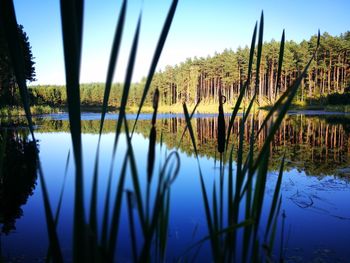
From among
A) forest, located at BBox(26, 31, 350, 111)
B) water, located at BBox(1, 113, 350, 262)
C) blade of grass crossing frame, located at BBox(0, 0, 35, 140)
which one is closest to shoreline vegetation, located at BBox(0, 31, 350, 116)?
forest, located at BBox(26, 31, 350, 111)

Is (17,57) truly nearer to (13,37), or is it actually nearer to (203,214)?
(13,37)

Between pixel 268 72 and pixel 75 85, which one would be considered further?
pixel 268 72

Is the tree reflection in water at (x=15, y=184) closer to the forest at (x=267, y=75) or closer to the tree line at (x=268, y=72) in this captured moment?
the forest at (x=267, y=75)

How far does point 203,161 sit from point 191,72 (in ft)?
250

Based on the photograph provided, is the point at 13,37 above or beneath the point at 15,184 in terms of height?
above

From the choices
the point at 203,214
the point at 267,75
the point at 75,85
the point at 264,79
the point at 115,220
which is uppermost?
A: the point at 267,75

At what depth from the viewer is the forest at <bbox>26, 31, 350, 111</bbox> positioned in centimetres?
5856

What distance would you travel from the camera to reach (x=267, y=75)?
72250mm

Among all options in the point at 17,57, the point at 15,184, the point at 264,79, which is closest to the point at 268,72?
the point at 264,79

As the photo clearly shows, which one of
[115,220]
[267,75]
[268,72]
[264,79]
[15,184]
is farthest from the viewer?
[264,79]

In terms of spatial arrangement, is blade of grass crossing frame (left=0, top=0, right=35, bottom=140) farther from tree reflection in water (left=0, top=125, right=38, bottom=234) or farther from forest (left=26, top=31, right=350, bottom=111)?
forest (left=26, top=31, right=350, bottom=111)

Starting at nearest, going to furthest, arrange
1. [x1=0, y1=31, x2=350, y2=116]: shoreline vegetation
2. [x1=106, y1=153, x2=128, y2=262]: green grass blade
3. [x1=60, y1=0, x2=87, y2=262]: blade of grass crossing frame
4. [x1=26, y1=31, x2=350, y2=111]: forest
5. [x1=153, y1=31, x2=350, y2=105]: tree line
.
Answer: [x1=60, y1=0, x2=87, y2=262]: blade of grass crossing frame, [x1=106, y1=153, x2=128, y2=262]: green grass blade, [x1=0, y1=31, x2=350, y2=116]: shoreline vegetation, [x1=26, y1=31, x2=350, y2=111]: forest, [x1=153, y1=31, x2=350, y2=105]: tree line

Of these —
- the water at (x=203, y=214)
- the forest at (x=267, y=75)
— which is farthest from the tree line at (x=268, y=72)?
the water at (x=203, y=214)

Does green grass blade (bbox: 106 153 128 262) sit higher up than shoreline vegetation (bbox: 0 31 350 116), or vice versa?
shoreline vegetation (bbox: 0 31 350 116)
